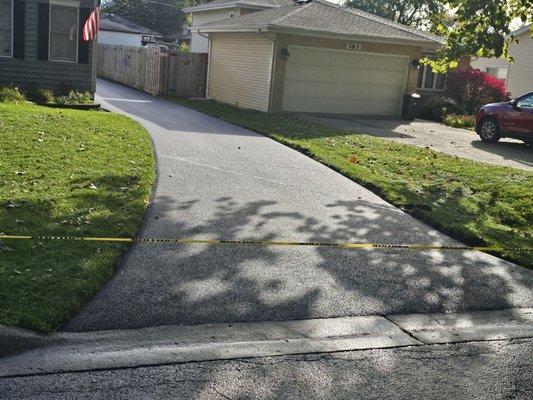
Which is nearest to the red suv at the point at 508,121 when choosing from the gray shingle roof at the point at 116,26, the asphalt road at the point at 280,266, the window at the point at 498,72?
the asphalt road at the point at 280,266

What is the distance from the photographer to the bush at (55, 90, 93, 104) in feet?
63.0

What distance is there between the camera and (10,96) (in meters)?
18.2

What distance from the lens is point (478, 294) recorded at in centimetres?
652

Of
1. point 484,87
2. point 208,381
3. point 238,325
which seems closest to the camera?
point 208,381

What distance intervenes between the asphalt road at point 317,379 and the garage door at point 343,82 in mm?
18083

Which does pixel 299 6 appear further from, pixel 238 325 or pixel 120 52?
pixel 238 325

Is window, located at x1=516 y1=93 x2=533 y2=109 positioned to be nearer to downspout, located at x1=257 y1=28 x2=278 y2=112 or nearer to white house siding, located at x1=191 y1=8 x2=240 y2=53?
downspout, located at x1=257 y1=28 x2=278 y2=112

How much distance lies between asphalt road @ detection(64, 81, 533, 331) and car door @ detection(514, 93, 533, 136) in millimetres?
8751

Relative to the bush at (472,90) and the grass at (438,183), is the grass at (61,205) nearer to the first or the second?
the grass at (438,183)

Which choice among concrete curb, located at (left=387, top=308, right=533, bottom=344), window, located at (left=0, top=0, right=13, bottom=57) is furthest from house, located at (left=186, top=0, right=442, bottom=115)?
concrete curb, located at (left=387, top=308, right=533, bottom=344)

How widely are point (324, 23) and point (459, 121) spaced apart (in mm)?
5885

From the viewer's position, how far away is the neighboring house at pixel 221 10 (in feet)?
99.9

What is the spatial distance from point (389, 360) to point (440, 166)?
9170mm

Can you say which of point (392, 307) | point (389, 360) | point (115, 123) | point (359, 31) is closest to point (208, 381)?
point (389, 360)
